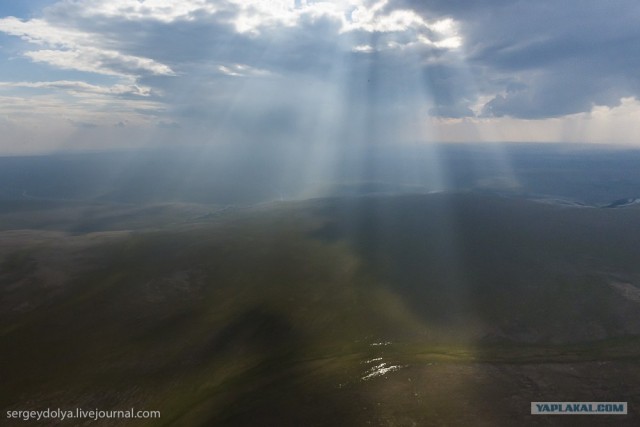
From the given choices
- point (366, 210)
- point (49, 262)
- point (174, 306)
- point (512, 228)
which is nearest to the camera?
point (174, 306)

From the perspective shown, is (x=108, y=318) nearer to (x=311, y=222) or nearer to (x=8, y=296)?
(x=8, y=296)

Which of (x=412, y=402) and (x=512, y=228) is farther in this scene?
(x=512, y=228)

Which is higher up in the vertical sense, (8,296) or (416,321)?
(8,296)

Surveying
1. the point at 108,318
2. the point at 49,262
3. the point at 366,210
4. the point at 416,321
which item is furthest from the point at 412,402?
the point at 366,210

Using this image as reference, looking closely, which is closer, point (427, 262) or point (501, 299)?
point (501, 299)

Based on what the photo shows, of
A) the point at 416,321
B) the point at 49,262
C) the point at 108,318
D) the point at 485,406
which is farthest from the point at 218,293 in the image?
the point at 485,406

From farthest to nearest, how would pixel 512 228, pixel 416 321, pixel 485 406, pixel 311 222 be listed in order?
1. pixel 311 222
2. pixel 512 228
3. pixel 416 321
4. pixel 485 406

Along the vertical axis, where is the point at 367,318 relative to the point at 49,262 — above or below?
below

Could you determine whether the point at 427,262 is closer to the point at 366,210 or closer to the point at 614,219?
the point at 366,210

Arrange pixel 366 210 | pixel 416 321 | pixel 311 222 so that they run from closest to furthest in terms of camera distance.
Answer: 1. pixel 416 321
2. pixel 311 222
3. pixel 366 210
